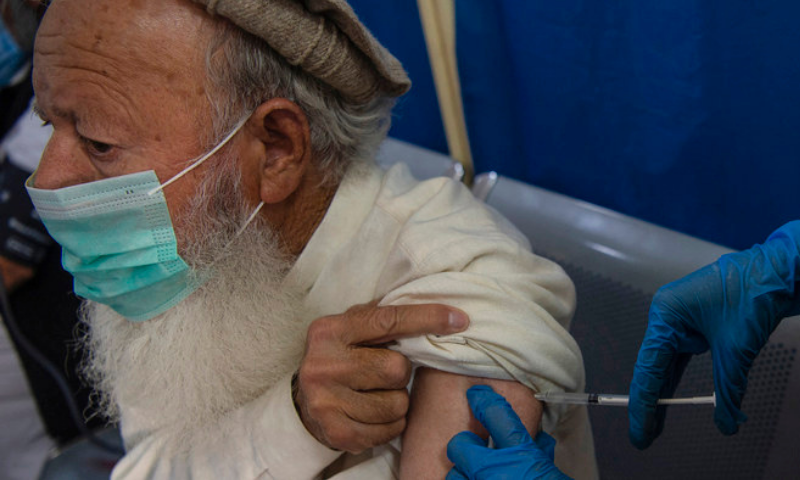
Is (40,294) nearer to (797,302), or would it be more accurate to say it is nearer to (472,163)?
(472,163)

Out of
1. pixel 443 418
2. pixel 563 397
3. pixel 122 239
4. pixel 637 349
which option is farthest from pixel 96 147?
pixel 637 349

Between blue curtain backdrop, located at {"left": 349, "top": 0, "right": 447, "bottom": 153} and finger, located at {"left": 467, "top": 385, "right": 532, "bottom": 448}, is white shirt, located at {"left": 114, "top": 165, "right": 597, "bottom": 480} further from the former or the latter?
blue curtain backdrop, located at {"left": 349, "top": 0, "right": 447, "bottom": 153}

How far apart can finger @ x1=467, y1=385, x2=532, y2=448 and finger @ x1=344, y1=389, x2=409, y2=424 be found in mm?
143

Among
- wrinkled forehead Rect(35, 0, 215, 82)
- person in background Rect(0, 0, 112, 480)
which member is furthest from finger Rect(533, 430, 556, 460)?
person in background Rect(0, 0, 112, 480)

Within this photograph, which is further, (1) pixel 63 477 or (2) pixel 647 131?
(1) pixel 63 477

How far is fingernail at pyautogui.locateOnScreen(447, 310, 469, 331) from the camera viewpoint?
94 cm

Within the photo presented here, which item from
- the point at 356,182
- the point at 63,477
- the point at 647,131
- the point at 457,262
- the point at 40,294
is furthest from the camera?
the point at 40,294

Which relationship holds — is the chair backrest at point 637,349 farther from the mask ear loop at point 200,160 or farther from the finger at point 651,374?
the mask ear loop at point 200,160

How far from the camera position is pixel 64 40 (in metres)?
1.03

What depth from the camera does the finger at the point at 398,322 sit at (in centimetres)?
95

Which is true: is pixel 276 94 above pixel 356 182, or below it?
above

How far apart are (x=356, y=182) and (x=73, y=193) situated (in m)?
0.48

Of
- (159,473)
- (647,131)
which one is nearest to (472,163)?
(647,131)

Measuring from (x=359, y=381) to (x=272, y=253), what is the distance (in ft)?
1.03
